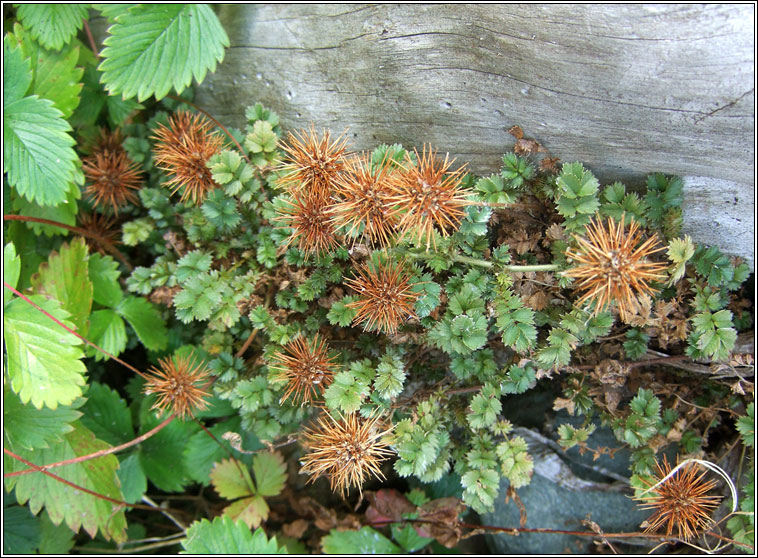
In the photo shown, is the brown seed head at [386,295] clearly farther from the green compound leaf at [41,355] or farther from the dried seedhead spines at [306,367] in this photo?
the green compound leaf at [41,355]

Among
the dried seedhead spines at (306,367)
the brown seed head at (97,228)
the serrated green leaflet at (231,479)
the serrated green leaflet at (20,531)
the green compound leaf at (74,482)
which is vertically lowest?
the serrated green leaflet at (20,531)

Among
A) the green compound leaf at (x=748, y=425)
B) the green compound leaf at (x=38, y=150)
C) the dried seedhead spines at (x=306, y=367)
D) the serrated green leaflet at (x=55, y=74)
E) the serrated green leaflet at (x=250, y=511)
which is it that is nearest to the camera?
the dried seedhead spines at (x=306, y=367)

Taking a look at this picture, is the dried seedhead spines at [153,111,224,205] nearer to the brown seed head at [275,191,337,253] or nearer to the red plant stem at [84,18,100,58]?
the brown seed head at [275,191,337,253]

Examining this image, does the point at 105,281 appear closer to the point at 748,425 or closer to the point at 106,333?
the point at 106,333

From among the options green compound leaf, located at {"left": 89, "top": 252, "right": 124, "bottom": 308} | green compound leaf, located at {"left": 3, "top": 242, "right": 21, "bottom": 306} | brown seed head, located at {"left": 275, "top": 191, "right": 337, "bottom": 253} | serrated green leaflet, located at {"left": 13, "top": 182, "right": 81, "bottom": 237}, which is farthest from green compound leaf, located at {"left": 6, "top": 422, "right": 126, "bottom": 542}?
brown seed head, located at {"left": 275, "top": 191, "right": 337, "bottom": 253}

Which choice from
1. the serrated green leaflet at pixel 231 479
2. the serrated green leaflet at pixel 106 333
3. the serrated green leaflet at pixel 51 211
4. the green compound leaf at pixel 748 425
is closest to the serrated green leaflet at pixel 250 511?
the serrated green leaflet at pixel 231 479

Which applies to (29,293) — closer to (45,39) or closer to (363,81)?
(45,39)
